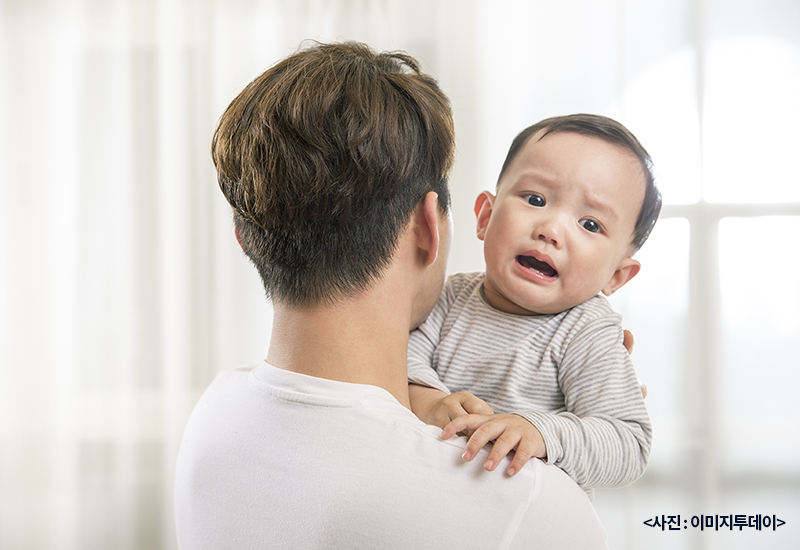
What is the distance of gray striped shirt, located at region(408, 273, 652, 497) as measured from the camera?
0.72 metres

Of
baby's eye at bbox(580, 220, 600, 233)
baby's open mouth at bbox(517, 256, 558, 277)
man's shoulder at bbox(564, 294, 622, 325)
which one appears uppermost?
baby's eye at bbox(580, 220, 600, 233)

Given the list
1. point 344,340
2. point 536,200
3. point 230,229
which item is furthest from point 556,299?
point 230,229

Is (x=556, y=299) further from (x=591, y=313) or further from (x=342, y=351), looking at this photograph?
(x=342, y=351)

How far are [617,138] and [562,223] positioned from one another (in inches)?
7.1

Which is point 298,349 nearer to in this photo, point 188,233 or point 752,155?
point 188,233

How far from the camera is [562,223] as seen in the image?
90 cm

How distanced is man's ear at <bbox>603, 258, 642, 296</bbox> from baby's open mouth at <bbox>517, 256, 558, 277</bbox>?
0.51 ft

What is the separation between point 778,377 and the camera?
2186mm

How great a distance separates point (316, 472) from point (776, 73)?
2.37 meters

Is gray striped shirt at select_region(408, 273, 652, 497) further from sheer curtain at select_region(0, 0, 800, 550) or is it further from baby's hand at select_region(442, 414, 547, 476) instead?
sheer curtain at select_region(0, 0, 800, 550)

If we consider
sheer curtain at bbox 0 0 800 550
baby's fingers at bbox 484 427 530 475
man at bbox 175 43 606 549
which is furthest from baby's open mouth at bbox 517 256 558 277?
sheer curtain at bbox 0 0 800 550

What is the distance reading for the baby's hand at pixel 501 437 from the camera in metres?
0.60

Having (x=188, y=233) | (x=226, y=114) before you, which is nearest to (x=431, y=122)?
(x=226, y=114)

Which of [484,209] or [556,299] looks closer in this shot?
[556,299]
